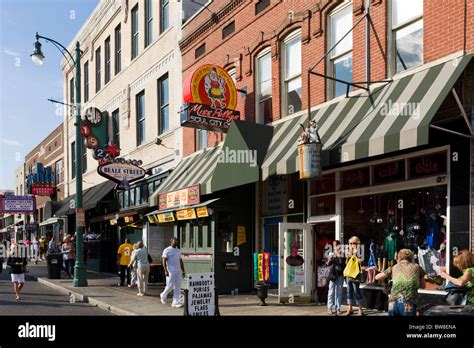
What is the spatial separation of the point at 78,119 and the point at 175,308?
8470mm

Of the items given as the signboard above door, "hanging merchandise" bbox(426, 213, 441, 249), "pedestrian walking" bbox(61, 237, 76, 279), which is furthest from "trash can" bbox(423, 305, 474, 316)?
"pedestrian walking" bbox(61, 237, 76, 279)

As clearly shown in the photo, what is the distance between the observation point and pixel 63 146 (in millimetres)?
36906

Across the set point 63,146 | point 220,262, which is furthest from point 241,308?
point 63,146

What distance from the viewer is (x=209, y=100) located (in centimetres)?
1477

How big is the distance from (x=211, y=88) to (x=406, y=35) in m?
5.99

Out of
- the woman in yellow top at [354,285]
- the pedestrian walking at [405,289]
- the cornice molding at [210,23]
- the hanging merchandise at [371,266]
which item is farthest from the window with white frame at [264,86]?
the pedestrian walking at [405,289]

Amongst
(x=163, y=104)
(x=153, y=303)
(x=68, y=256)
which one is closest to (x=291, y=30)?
(x=153, y=303)

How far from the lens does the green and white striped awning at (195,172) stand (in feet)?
48.6

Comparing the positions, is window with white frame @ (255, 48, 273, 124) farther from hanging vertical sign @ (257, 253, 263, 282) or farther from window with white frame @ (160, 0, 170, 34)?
window with white frame @ (160, 0, 170, 34)

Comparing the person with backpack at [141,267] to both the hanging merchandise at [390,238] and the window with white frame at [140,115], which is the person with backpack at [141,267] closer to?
the hanging merchandise at [390,238]

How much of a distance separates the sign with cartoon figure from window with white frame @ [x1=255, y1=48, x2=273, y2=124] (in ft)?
2.22

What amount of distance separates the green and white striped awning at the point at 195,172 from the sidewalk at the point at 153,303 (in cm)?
303

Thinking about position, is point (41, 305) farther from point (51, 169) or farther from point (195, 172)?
point (51, 169)

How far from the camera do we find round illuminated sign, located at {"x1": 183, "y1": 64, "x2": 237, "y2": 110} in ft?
47.8
